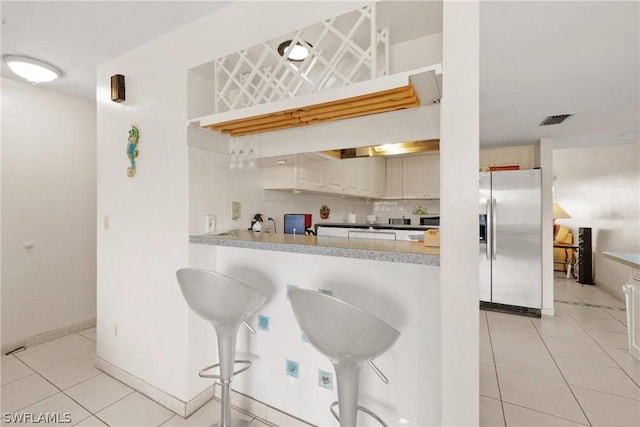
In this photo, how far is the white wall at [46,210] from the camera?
2.65m

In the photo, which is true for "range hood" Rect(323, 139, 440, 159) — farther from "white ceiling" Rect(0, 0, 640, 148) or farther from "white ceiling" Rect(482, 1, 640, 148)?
"white ceiling" Rect(482, 1, 640, 148)

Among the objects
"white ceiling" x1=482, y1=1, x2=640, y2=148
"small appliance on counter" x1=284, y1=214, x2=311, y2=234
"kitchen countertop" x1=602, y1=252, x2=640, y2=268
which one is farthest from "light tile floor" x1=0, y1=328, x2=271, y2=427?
"kitchen countertop" x1=602, y1=252, x2=640, y2=268

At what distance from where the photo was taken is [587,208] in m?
5.87

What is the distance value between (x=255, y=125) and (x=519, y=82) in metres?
2.19

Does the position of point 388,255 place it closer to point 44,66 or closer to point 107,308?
point 107,308

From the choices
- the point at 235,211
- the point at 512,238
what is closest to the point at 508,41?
the point at 235,211

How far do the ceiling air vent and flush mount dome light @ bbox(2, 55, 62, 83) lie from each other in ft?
15.5

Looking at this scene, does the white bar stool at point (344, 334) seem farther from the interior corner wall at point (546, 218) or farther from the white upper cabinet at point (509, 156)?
the white upper cabinet at point (509, 156)

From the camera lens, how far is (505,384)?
2.34m

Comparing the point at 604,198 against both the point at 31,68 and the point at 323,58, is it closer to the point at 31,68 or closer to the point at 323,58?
the point at 323,58

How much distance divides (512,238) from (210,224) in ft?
12.6

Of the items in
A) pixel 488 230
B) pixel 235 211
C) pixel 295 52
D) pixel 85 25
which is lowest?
pixel 488 230

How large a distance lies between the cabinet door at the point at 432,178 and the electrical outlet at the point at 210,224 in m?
4.03

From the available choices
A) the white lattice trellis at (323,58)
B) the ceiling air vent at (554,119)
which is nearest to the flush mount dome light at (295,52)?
the white lattice trellis at (323,58)
